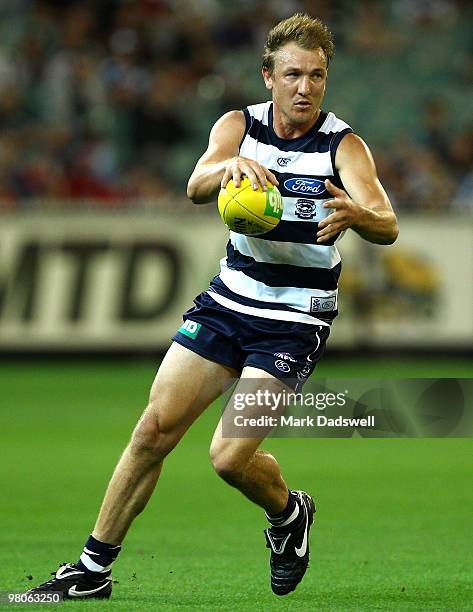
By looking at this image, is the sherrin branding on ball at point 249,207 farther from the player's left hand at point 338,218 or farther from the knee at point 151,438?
the knee at point 151,438

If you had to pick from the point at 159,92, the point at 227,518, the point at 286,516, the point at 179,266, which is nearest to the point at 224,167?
the point at 286,516

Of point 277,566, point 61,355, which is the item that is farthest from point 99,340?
point 277,566

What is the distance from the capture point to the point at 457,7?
805 inches

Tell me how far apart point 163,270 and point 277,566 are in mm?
10209

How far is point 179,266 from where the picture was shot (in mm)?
16266

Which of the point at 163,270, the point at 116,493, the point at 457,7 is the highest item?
the point at 457,7

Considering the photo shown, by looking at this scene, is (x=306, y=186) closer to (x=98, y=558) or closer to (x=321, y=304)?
(x=321, y=304)

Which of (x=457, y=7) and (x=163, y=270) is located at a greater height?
(x=457, y=7)

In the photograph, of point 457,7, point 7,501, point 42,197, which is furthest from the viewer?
point 457,7

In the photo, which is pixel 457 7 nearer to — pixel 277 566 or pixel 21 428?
pixel 21 428

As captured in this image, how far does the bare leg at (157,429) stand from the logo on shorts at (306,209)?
2.65 ft

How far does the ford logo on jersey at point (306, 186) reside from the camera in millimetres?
6133

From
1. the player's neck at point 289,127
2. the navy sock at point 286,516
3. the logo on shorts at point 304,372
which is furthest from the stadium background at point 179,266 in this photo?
the player's neck at point 289,127

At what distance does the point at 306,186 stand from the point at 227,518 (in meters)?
2.87
